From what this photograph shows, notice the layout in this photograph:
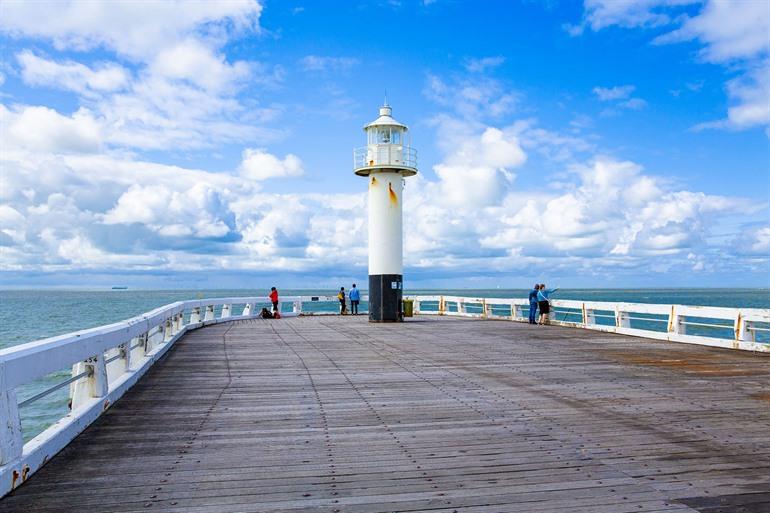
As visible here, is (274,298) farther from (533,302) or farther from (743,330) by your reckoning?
(743,330)

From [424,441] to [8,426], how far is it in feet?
12.7

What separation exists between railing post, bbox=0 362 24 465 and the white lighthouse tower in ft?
73.2

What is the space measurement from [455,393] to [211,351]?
8.26 m

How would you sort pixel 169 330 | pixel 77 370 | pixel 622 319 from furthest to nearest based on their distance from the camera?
pixel 622 319 → pixel 169 330 → pixel 77 370

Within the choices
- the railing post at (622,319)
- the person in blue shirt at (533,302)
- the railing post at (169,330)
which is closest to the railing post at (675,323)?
the railing post at (622,319)

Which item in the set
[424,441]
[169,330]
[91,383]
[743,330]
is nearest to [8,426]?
[91,383]

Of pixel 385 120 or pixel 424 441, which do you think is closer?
pixel 424 441

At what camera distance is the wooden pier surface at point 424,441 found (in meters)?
5.11

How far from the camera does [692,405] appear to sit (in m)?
8.91

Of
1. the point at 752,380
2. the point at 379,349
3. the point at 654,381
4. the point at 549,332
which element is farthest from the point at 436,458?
the point at 549,332

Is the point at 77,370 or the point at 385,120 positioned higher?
the point at 385,120

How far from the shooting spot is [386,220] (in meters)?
27.7

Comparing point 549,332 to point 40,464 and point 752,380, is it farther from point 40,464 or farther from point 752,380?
point 40,464

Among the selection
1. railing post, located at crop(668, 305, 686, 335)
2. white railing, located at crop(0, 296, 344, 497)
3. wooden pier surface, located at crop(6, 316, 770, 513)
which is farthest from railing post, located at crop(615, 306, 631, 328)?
white railing, located at crop(0, 296, 344, 497)
